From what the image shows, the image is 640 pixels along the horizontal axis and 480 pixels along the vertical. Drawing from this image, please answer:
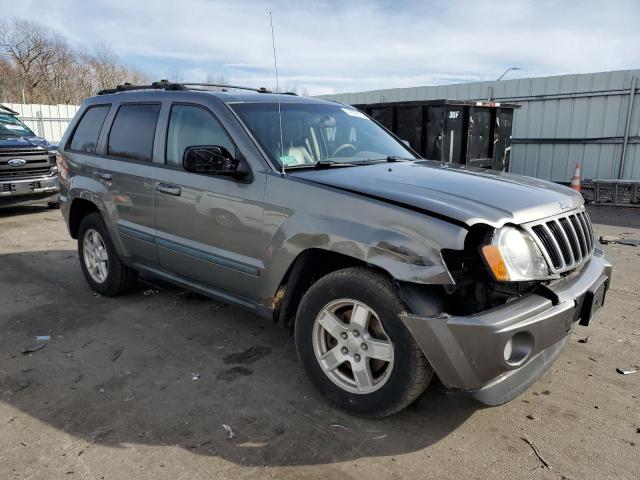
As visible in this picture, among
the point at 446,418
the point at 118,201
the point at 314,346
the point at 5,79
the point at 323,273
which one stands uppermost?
the point at 5,79

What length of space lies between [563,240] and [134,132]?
345 centimetres

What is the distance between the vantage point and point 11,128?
10.3 m

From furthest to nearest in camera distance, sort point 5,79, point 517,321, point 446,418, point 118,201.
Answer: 1. point 5,79
2. point 118,201
3. point 446,418
4. point 517,321

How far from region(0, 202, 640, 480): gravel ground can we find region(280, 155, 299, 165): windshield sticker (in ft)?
4.65

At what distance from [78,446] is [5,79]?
1702 inches

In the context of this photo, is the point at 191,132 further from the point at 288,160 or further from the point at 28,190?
the point at 28,190

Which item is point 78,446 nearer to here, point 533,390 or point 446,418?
point 446,418

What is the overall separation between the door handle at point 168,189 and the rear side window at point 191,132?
17 centimetres

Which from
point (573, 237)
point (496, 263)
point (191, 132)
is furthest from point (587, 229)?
point (191, 132)

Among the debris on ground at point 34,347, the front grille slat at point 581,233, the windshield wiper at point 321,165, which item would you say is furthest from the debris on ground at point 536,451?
the debris on ground at point 34,347

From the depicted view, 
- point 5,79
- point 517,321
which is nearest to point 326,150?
point 517,321

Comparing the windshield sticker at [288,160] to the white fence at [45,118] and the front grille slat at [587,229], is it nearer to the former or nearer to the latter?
the front grille slat at [587,229]

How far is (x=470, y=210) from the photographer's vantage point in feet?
8.60

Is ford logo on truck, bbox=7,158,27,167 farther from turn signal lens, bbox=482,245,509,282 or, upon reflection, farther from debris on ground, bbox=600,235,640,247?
debris on ground, bbox=600,235,640,247
